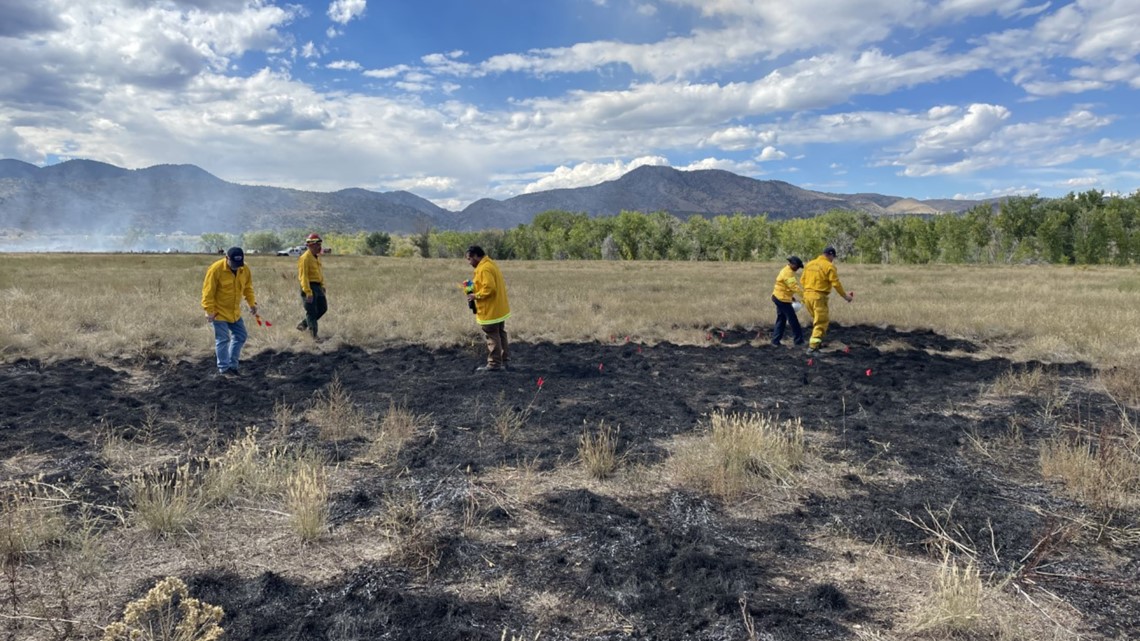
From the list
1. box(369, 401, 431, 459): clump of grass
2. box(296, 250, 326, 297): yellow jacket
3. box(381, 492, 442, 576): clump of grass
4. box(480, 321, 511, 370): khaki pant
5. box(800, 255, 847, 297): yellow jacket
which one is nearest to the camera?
box(381, 492, 442, 576): clump of grass

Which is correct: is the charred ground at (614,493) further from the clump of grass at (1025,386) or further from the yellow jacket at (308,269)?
the yellow jacket at (308,269)

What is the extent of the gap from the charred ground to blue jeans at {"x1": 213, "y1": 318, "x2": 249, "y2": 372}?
37 cm

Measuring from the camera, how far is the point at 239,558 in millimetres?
3795

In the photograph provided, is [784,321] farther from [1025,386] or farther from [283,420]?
[283,420]

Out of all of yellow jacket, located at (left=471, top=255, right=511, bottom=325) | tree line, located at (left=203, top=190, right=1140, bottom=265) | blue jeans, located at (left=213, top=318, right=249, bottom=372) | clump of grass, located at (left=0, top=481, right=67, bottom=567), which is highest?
tree line, located at (left=203, top=190, right=1140, bottom=265)

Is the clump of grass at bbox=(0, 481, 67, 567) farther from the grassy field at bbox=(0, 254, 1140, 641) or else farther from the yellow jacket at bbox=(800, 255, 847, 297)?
the yellow jacket at bbox=(800, 255, 847, 297)

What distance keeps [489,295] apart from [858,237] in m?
74.0

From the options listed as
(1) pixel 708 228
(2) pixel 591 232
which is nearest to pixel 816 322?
(1) pixel 708 228

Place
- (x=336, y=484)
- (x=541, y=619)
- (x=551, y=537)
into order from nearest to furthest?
(x=541, y=619)
(x=551, y=537)
(x=336, y=484)

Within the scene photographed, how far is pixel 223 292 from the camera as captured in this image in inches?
336

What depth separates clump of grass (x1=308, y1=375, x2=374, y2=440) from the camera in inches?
243

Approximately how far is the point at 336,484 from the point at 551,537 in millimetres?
1945

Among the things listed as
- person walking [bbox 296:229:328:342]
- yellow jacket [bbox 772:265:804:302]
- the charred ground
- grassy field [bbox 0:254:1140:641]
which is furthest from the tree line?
person walking [bbox 296:229:328:342]

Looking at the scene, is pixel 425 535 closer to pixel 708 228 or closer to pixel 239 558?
pixel 239 558
